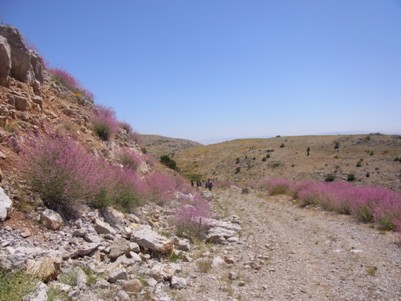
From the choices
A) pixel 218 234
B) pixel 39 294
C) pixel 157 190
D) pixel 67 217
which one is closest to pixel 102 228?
pixel 67 217

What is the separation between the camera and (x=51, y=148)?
709 cm

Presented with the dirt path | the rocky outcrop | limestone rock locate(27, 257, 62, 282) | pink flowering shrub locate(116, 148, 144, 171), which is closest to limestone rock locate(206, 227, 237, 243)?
the dirt path

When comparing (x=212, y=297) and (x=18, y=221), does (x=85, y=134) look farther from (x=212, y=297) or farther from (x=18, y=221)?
(x=212, y=297)

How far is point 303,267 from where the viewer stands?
735 centimetres

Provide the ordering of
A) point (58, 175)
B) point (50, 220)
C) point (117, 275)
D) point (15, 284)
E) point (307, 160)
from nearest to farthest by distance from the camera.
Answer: point (15, 284) → point (117, 275) → point (50, 220) → point (58, 175) → point (307, 160)

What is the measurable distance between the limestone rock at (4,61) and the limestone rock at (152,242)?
632 cm

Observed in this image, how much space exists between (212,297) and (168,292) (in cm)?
74

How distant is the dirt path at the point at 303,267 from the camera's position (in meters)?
5.74

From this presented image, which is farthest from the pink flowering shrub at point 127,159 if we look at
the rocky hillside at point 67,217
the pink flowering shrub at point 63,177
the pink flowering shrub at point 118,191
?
the pink flowering shrub at point 63,177

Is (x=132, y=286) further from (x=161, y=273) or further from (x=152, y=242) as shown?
(x=152, y=242)

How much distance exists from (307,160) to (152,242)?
47.3 m

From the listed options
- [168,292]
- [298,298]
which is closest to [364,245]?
[298,298]

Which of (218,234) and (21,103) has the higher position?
(21,103)

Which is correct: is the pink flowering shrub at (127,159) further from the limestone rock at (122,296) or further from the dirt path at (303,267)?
the limestone rock at (122,296)
